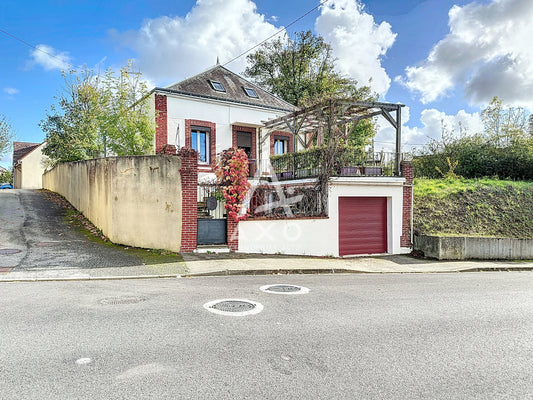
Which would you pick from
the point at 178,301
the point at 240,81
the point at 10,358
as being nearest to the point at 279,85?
the point at 240,81

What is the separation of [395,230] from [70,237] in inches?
462

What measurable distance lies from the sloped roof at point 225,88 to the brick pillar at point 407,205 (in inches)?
325

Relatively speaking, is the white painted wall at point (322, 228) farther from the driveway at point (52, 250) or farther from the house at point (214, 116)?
the house at point (214, 116)

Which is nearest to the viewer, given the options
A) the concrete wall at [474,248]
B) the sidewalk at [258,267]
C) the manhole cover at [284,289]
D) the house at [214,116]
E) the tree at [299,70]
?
the manhole cover at [284,289]

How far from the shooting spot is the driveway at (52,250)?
26.7 ft

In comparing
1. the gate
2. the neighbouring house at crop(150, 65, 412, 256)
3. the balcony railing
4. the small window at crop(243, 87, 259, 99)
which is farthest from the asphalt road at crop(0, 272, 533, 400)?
the small window at crop(243, 87, 259, 99)

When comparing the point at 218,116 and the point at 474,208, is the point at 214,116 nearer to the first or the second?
the point at 218,116

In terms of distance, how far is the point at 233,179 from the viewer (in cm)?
1086

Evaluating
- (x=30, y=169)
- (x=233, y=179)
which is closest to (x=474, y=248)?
(x=233, y=179)

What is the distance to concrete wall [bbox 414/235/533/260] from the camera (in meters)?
12.4

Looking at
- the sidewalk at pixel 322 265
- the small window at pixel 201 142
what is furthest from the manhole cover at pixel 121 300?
the small window at pixel 201 142

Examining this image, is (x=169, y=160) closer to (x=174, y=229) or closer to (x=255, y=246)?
(x=174, y=229)

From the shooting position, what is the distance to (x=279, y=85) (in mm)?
32219

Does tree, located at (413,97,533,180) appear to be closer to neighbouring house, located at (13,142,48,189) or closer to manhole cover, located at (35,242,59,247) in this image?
manhole cover, located at (35,242,59,247)
